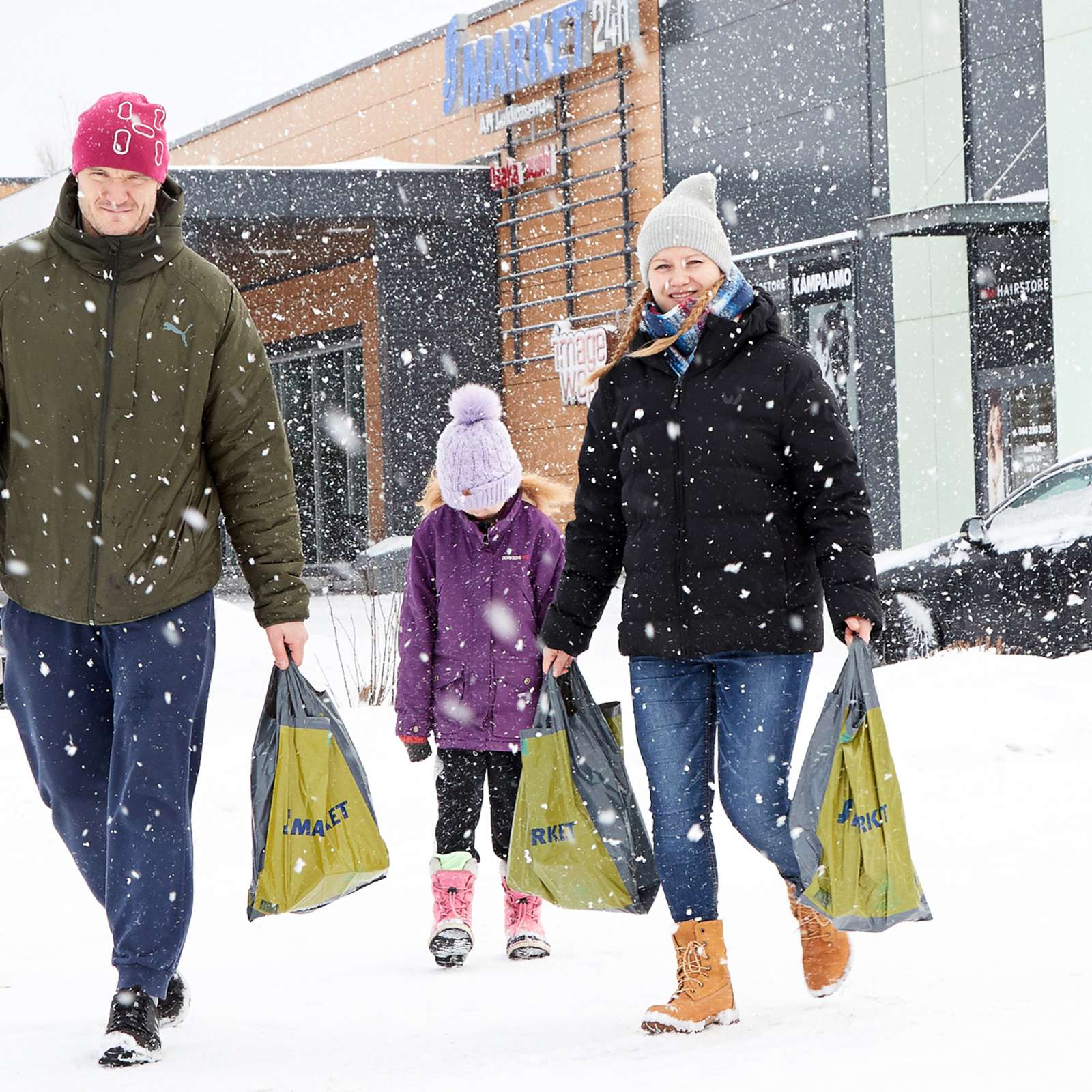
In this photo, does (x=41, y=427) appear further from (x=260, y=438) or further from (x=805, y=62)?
(x=805, y=62)

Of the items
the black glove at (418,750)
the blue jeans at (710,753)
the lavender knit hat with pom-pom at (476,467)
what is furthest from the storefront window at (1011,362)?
the blue jeans at (710,753)

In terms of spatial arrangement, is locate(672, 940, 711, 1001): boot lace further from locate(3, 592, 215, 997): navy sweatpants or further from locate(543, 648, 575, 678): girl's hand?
locate(3, 592, 215, 997): navy sweatpants

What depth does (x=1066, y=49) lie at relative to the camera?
14461mm

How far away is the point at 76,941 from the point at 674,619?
88.1 inches

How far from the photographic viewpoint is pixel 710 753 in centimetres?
397

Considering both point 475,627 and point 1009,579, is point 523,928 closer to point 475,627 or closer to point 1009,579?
point 475,627

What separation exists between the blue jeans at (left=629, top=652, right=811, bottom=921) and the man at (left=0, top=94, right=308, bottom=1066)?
1042 millimetres

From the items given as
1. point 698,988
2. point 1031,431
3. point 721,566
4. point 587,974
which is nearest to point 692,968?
point 698,988

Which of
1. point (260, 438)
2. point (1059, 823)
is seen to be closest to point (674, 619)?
point (260, 438)

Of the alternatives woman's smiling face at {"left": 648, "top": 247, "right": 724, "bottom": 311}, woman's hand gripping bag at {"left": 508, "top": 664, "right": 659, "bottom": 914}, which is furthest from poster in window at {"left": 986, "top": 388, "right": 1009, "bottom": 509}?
woman's smiling face at {"left": 648, "top": 247, "right": 724, "bottom": 311}

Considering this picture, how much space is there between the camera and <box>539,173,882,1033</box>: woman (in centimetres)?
378

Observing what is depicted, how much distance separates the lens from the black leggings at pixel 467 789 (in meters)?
4.84

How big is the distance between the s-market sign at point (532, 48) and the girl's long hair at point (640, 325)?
16.0 metres

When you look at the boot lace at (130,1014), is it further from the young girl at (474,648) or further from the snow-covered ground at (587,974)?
the young girl at (474,648)
